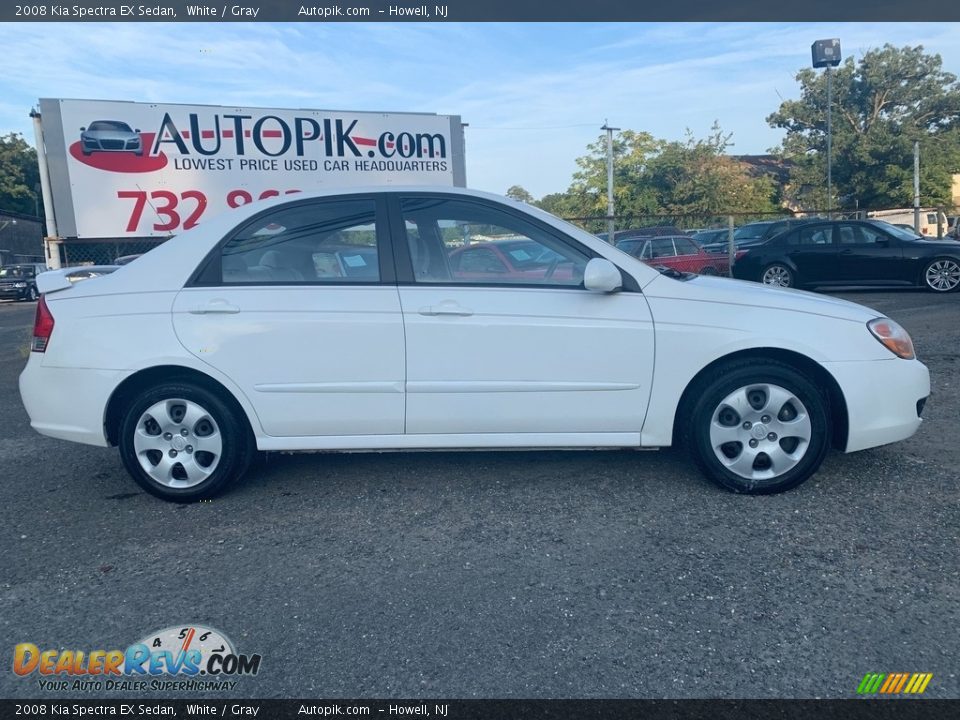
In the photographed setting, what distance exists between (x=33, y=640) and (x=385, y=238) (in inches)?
93.4

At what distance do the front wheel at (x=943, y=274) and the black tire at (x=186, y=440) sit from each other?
1346 centimetres

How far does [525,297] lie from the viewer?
3900 mm

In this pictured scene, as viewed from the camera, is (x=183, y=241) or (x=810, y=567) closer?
(x=810, y=567)

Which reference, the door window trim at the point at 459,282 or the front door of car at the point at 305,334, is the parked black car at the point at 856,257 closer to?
the door window trim at the point at 459,282

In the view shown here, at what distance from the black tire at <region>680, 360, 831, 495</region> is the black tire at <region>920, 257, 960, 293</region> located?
11652mm

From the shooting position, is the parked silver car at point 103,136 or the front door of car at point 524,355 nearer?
the front door of car at point 524,355

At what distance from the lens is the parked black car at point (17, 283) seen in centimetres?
2552

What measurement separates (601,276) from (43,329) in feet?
9.64

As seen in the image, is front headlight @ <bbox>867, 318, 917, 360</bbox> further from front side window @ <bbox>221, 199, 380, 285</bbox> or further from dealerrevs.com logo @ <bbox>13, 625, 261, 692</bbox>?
dealerrevs.com logo @ <bbox>13, 625, 261, 692</bbox>

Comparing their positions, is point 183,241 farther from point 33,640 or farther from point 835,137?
point 835,137

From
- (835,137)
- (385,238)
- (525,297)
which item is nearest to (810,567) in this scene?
(525,297)

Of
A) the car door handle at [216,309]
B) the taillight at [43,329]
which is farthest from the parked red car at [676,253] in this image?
the taillight at [43,329]
